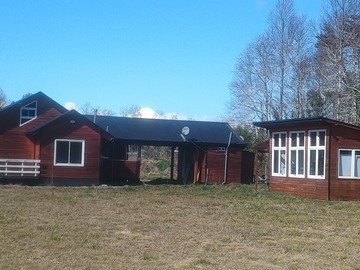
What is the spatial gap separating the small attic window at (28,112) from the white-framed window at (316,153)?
1470cm

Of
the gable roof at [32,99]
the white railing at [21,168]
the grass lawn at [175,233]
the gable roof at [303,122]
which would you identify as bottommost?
the grass lawn at [175,233]

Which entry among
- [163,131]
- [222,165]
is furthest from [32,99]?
[222,165]

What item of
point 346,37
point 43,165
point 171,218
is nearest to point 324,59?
point 346,37

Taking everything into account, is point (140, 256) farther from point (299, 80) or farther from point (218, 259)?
point (299, 80)

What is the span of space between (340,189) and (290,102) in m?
21.6

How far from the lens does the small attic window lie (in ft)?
102

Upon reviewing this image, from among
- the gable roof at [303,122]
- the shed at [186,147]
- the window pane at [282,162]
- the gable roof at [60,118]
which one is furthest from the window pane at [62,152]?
the window pane at [282,162]

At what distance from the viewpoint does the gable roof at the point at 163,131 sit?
34.6m

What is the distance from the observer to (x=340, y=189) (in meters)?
23.4

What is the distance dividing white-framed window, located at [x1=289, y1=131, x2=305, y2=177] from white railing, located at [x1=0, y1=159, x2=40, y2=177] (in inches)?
484

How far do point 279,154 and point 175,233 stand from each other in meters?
14.2

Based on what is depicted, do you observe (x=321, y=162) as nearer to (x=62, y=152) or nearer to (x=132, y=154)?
(x=62, y=152)

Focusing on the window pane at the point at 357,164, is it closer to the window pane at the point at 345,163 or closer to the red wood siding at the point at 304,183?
the window pane at the point at 345,163

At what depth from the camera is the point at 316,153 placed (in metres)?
24.1
